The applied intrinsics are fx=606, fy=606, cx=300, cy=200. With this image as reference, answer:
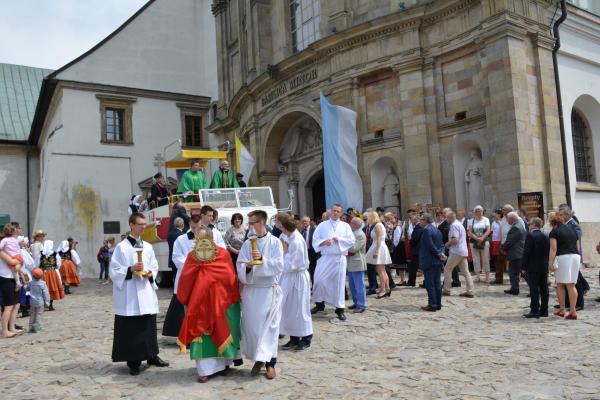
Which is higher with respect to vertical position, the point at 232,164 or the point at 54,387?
the point at 232,164

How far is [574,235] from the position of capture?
9242 mm

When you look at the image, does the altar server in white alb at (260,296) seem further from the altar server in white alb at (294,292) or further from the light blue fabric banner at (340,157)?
the light blue fabric banner at (340,157)

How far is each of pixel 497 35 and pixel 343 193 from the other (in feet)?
20.2

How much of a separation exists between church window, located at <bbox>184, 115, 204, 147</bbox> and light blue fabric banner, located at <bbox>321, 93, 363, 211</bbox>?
15.2 meters

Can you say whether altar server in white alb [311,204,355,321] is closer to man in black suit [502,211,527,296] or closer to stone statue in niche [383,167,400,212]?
man in black suit [502,211,527,296]

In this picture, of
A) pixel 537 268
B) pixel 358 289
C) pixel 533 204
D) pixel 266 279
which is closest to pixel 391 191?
pixel 533 204

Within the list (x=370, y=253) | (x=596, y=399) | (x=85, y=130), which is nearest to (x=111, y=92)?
(x=85, y=130)

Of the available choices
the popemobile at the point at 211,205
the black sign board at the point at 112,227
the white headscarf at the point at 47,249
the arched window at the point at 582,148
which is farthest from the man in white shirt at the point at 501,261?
the black sign board at the point at 112,227

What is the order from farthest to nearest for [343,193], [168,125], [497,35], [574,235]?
[168,125] < [343,193] < [497,35] < [574,235]

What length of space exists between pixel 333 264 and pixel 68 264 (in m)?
10.7

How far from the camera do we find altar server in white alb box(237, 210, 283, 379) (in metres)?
6.47

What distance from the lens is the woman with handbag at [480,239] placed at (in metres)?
Result: 13.1

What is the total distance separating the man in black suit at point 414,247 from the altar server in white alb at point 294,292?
5029mm

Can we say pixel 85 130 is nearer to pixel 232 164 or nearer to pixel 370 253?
pixel 232 164
